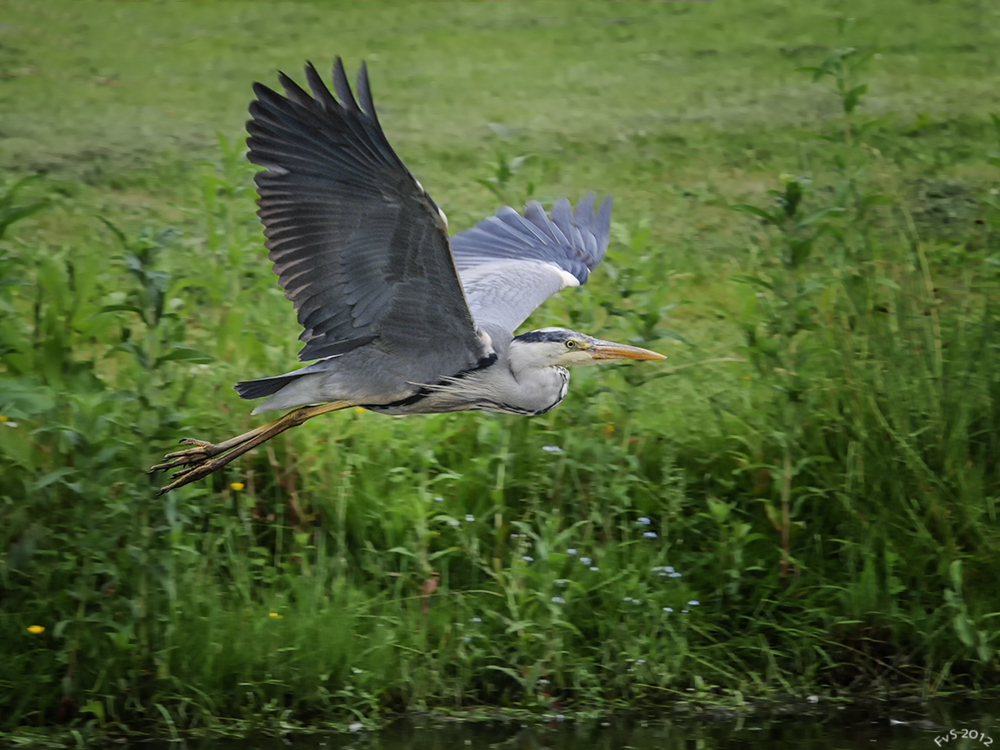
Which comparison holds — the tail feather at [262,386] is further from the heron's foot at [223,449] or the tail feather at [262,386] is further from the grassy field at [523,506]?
the grassy field at [523,506]

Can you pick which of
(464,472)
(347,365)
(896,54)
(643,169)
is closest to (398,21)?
(643,169)

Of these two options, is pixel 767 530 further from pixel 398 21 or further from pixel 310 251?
pixel 398 21

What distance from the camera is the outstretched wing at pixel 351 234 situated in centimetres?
348

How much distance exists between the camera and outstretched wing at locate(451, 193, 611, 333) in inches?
181

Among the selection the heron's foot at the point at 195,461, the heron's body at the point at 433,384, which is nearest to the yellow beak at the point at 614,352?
the heron's body at the point at 433,384

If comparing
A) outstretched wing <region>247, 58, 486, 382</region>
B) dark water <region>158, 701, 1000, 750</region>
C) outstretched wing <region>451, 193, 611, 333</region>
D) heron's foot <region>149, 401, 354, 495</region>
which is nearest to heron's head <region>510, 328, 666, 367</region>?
→ outstretched wing <region>247, 58, 486, 382</region>

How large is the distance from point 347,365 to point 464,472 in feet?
4.37

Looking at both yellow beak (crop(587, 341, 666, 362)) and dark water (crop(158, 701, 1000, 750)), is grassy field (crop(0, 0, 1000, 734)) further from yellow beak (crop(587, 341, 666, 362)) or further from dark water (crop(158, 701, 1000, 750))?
yellow beak (crop(587, 341, 666, 362))

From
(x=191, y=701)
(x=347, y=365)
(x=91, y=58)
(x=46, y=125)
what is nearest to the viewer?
(x=347, y=365)

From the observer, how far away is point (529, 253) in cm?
515

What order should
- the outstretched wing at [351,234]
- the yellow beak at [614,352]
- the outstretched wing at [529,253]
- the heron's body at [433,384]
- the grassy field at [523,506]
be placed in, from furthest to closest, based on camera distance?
the outstretched wing at [529,253], the grassy field at [523,506], the yellow beak at [614,352], the heron's body at [433,384], the outstretched wing at [351,234]

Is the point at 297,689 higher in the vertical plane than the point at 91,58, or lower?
lower

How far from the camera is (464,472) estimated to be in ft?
17.2

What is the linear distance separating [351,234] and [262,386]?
22.4 inches
